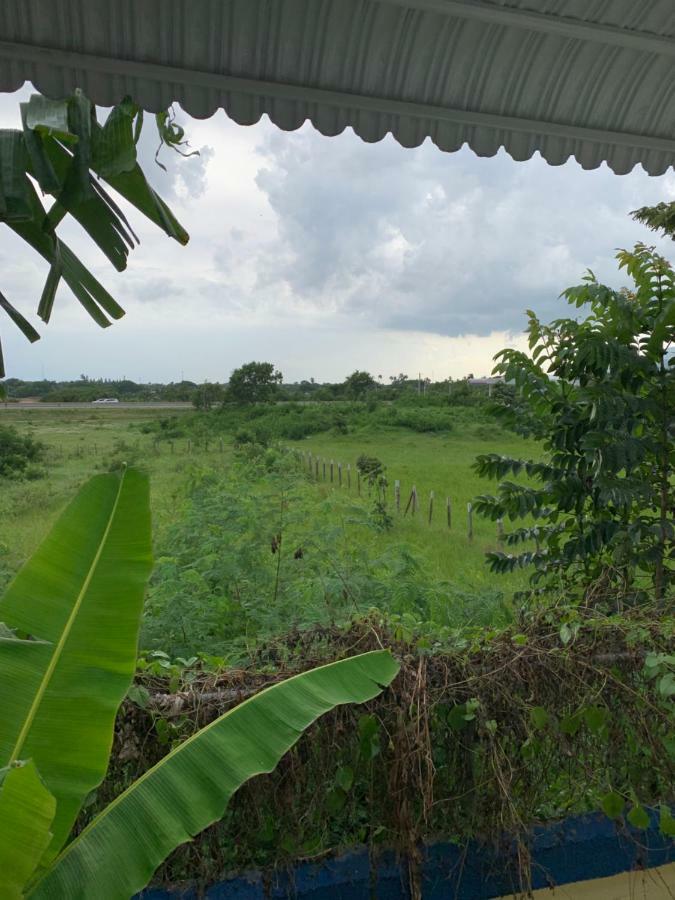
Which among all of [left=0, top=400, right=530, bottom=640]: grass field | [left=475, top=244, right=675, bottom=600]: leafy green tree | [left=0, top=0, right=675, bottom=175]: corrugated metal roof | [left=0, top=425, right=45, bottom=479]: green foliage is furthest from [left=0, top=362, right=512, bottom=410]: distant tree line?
[left=0, top=0, right=675, bottom=175]: corrugated metal roof

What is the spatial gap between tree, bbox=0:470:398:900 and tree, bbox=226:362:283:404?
15.3 feet

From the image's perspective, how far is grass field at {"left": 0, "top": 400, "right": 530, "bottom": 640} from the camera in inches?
181

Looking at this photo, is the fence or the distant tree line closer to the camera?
the distant tree line

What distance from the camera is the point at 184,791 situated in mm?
993

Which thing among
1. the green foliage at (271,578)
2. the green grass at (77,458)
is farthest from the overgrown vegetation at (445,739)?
the green grass at (77,458)

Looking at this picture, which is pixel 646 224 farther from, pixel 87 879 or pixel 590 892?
pixel 87 879

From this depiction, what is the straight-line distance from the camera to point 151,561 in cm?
103

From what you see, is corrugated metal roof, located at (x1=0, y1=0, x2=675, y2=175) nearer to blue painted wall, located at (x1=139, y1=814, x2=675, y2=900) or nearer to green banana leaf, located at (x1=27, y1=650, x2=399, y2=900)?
green banana leaf, located at (x1=27, y1=650, x2=399, y2=900)

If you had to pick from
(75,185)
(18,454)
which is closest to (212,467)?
(18,454)

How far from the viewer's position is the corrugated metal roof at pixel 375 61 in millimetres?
1915

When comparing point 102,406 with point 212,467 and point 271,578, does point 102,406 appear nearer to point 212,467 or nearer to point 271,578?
point 212,467

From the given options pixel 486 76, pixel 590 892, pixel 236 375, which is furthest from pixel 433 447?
pixel 590 892

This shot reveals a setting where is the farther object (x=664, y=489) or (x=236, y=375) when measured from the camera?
(x=236, y=375)

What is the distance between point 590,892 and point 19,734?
1.39m
